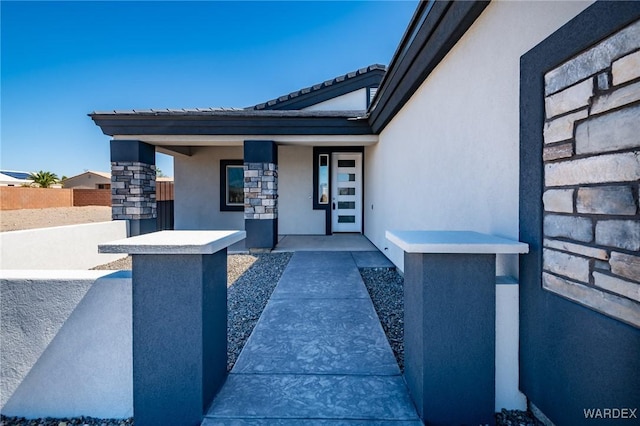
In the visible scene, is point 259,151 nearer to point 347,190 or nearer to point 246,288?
point 347,190

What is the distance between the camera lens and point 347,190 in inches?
396

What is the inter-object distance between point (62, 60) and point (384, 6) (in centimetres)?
1281

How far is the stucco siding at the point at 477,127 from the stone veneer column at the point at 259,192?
3.80m

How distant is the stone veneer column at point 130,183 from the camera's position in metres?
7.46

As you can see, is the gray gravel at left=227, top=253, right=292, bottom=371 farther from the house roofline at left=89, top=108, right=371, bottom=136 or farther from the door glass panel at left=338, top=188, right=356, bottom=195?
the door glass panel at left=338, top=188, right=356, bottom=195

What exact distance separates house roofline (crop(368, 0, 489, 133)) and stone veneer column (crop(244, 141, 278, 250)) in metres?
3.35

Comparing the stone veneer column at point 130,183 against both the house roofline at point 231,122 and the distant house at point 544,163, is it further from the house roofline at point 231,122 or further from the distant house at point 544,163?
the distant house at point 544,163

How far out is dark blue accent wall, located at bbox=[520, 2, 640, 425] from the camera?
134 cm

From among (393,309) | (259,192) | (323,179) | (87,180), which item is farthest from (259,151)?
(87,180)

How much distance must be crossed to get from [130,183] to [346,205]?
6321mm

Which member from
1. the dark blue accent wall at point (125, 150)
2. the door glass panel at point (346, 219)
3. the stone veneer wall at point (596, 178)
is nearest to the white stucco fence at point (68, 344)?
the stone veneer wall at point (596, 178)

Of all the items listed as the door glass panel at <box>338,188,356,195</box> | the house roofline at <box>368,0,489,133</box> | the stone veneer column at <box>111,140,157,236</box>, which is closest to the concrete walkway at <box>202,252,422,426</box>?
the house roofline at <box>368,0,489,133</box>

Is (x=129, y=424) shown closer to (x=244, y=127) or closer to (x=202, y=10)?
(x=244, y=127)

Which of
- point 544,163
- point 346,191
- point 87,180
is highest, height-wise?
point 87,180
